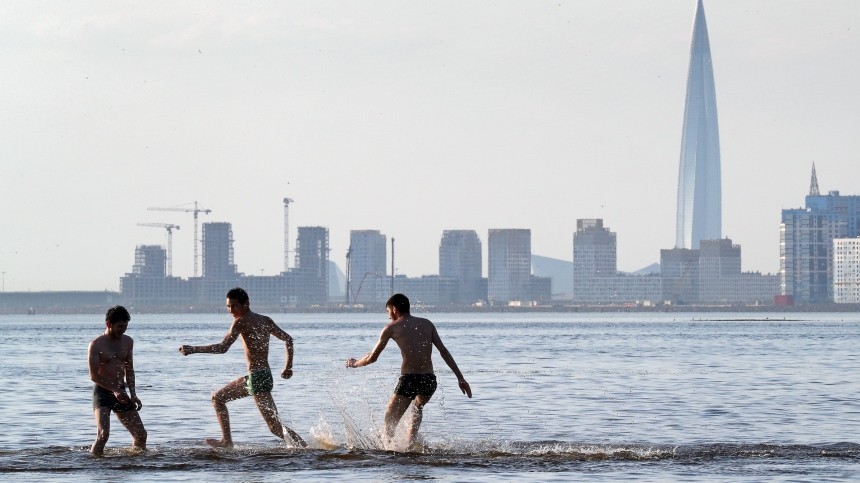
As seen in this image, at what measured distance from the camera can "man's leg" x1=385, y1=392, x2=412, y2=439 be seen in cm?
1823

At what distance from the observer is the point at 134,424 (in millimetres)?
17859

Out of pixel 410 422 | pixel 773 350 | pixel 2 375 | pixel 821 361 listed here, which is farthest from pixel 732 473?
pixel 773 350

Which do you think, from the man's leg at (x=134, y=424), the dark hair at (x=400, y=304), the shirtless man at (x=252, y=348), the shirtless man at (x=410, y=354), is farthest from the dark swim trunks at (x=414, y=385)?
the man's leg at (x=134, y=424)

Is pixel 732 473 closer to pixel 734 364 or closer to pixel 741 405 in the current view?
pixel 741 405

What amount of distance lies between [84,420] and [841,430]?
12.6 meters

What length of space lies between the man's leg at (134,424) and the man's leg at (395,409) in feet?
9.62

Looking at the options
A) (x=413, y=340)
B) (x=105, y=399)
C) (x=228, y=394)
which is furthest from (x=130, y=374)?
(x=413, y=340)

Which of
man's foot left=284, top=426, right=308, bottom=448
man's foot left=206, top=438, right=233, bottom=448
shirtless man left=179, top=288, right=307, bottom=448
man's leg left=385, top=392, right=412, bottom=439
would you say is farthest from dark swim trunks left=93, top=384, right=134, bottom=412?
man's leg left=385, top=392, right=412, bottom=439

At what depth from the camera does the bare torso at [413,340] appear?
18.0 m

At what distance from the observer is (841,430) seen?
916 inches

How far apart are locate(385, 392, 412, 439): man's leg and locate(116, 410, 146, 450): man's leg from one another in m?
2.93

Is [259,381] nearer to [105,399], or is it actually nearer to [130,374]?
[130,374]

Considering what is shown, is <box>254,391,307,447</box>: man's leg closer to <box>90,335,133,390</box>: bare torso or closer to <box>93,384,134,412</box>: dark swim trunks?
<box>93,384,134,412</box>: dark swim trunks

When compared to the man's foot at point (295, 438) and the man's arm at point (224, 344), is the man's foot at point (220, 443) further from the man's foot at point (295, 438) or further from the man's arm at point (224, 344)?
the man's arm at point (224, 344)
